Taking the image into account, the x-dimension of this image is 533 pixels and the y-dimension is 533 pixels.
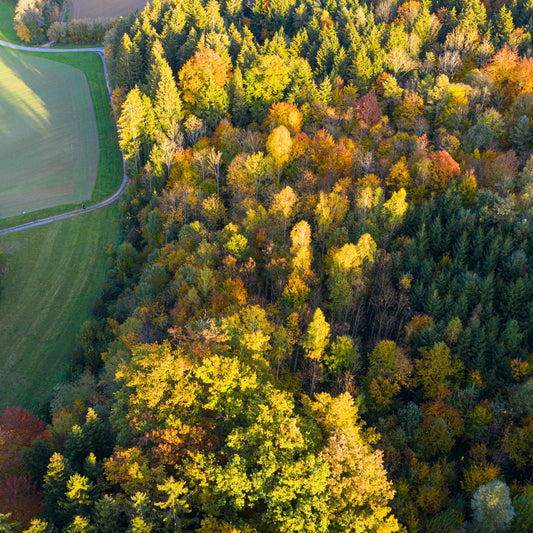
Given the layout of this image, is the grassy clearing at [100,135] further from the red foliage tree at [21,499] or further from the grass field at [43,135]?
the red foliage tree at [21,499]

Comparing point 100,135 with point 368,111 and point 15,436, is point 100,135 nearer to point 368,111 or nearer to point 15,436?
point 368,111

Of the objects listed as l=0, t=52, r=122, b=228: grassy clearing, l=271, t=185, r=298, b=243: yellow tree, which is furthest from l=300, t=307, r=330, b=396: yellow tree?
l=0, t=52, r=122, b=228: grassy clearing

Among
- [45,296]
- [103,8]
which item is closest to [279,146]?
[45,296]

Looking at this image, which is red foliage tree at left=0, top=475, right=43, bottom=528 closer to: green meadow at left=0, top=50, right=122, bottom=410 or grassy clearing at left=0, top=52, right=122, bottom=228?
green meadow at left=0, top=50, right=122, bottom=410

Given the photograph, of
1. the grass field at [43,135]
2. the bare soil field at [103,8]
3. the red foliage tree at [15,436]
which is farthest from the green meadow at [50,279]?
the bare soil field at [103,8]

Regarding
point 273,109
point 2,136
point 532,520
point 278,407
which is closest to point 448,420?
point 532,520

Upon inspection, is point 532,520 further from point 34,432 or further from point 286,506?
point 34,432

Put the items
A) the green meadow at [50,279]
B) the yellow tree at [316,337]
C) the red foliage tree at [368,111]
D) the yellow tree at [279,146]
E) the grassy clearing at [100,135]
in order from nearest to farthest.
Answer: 1. the yellow tree at [316,337]
2. the green meadow at [50,279]
3. the yellow tree at [279,146]
4. the red foliage tree at [368,111]
5. the grassy clearing at [100,135]
